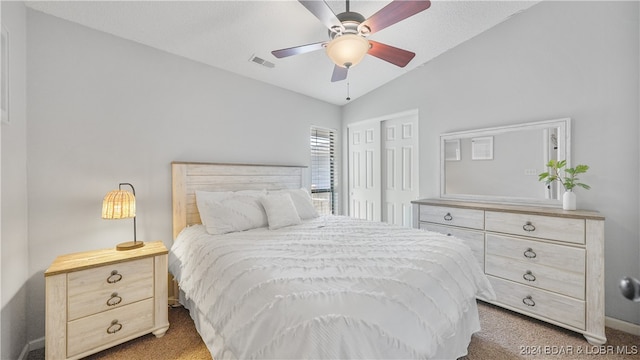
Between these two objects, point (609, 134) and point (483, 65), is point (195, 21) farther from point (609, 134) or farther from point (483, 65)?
point (609, 134)

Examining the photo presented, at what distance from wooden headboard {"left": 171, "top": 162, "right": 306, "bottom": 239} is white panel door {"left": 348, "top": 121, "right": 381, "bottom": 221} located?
131 centimetres

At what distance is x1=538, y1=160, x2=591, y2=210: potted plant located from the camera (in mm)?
2150

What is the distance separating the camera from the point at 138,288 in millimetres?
1896

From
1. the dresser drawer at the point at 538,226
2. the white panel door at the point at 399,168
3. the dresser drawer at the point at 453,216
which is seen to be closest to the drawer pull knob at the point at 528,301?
the dresser drawer at the point at 538,226

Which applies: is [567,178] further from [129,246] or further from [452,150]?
[129,246]

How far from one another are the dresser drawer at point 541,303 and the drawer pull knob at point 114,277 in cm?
308

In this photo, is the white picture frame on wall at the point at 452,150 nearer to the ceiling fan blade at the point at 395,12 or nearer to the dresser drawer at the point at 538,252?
the dresser drawer at the point at 538,252

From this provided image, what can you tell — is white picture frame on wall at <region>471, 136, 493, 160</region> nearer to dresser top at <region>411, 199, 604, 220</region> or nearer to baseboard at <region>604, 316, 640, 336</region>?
dresser top at <region>411, 199, 604, 220</region>

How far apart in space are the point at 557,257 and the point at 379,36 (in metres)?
2.48

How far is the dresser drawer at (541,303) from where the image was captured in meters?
1.97

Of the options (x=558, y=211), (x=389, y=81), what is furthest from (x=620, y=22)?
(x=389, y=81)

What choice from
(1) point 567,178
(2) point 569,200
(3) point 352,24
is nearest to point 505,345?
(2) point 569,200

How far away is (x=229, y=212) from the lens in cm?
230

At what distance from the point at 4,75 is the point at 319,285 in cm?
221
